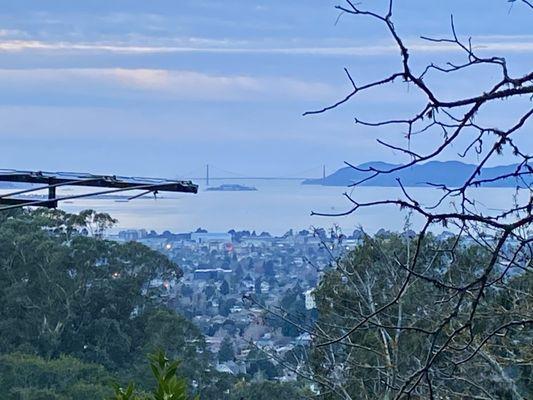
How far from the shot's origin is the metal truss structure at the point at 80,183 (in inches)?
92.5

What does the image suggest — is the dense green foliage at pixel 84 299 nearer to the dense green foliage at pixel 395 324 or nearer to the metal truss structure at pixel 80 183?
the dense green foliage at pixel 395 324

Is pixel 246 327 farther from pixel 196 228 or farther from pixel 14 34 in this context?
pixel 196 228

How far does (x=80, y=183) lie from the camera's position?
7.93 ft

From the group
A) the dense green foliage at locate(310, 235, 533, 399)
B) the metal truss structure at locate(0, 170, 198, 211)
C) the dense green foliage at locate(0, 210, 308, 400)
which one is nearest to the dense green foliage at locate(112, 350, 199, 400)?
the metal truss structure at locate(0, 170, 198, 211)

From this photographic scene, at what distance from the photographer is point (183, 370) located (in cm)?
1137

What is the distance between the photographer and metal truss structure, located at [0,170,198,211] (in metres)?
2.35

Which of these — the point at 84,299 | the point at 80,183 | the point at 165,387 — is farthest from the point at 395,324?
the point at 84,299

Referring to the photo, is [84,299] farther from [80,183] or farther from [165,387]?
[165,387]

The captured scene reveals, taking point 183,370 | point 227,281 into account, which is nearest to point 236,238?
point 227,281

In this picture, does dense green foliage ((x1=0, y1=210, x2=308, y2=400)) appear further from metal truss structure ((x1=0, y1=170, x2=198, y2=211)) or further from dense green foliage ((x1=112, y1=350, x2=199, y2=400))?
dense green foliage ((x1=112, y1=350, x2=199, y2=400))

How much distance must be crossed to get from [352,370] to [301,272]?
30.9 ft

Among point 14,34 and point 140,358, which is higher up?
point 14,34

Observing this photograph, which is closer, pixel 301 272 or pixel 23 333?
pixel 23 333

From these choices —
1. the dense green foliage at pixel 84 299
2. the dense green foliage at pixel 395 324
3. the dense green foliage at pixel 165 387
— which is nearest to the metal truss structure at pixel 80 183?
the dense green foliage at pixel 165 387
